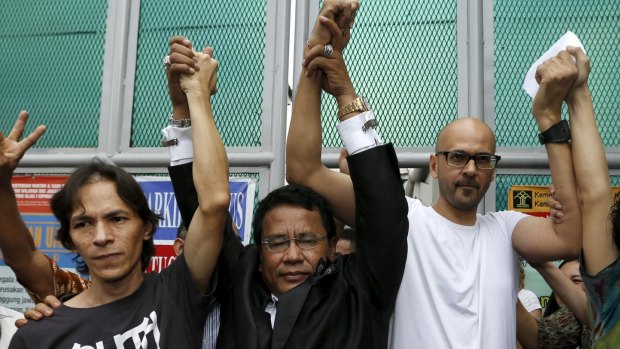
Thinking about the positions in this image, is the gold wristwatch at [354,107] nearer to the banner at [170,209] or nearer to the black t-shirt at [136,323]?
the black t-shirt at [136,323]

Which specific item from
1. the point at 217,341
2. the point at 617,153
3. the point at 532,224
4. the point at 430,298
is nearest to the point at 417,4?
the point at 617,153

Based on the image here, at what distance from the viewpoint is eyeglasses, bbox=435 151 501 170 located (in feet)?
8.65

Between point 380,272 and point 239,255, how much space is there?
52 centimetres

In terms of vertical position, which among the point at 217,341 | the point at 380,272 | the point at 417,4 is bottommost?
the point at 217,341

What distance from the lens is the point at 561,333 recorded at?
9.66ft

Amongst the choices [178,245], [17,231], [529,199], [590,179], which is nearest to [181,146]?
[17,231]

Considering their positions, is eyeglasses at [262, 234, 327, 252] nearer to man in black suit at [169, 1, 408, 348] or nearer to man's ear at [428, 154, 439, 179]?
man in black suit at [169, 1, 408, 348]

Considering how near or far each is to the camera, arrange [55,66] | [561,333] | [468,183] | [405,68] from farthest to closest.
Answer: [55,66] → [405,68] → [561,333] → [468,183]

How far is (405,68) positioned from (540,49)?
0.69 meters

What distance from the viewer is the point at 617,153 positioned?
135 inches

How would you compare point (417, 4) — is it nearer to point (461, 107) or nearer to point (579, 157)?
point (461, 107)

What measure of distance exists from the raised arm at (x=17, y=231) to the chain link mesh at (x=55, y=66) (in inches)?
57.4

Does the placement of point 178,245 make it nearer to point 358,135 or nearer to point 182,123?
point 182,123

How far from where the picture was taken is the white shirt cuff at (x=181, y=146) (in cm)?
238
